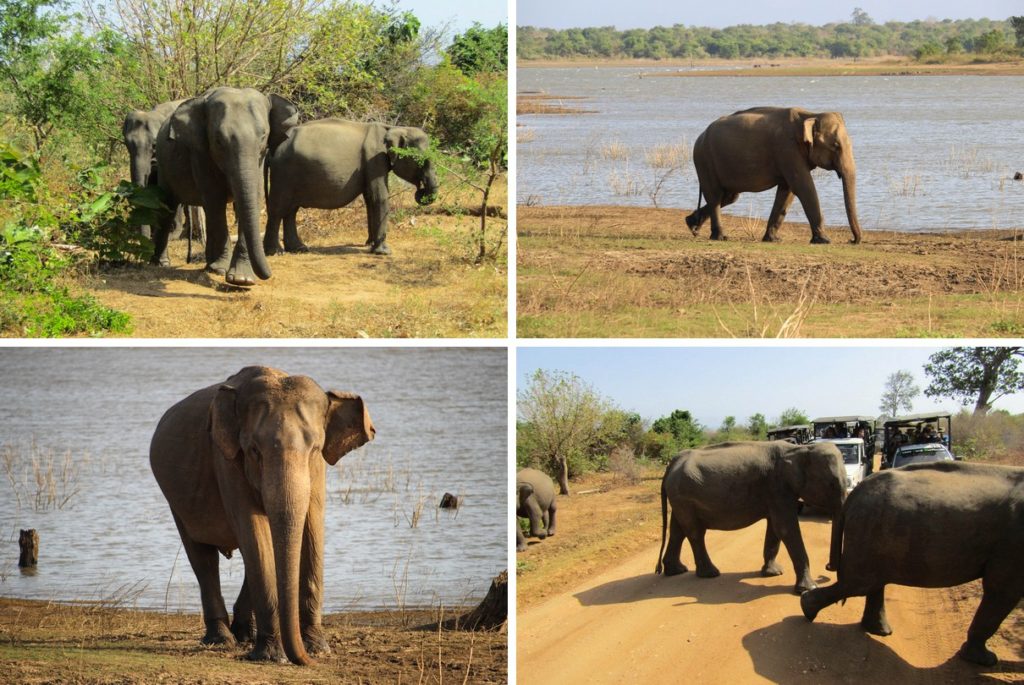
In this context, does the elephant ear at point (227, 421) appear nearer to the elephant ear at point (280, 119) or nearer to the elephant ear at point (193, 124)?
the elephant ear at point (193, 124)

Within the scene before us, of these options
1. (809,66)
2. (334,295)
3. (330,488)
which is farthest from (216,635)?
(809,66)

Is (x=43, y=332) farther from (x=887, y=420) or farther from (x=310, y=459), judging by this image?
(x=887, y=420)

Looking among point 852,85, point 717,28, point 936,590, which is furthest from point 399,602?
point 717,28

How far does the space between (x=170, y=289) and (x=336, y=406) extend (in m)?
5.32

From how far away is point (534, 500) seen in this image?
16078mm

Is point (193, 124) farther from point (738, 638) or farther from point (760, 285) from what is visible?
point (738, 638)

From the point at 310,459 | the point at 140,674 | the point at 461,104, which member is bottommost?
the point at 140,674

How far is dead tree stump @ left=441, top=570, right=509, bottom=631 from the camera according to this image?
1068 cm

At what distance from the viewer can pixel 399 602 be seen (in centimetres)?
1177

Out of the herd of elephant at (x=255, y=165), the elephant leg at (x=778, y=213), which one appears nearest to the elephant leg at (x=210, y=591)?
the herd of elephant at (x=255, y=165)

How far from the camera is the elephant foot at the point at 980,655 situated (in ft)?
31.3

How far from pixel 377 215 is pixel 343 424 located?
7.87 meters

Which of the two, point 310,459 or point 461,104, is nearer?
point 310,459

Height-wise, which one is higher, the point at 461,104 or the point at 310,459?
the point at 461,104
